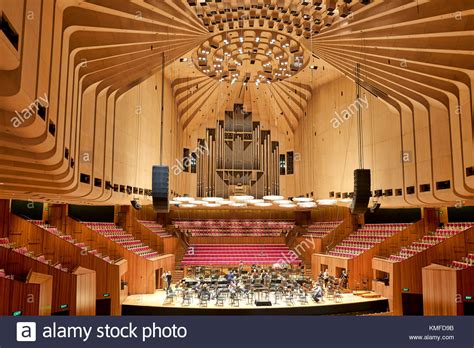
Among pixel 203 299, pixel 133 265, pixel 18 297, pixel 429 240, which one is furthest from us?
pixel 133 265

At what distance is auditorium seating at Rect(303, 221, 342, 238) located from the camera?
14592 mm

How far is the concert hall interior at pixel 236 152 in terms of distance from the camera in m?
5.80

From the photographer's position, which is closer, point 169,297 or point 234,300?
point 234,300

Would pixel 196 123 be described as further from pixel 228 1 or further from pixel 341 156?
pixel 228 1

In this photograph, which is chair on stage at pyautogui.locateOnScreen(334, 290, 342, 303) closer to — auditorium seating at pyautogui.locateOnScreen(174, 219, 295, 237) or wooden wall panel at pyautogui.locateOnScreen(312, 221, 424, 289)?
wooden wall panel at pyautogui.locateOnScreen(312, 221, 424, 289)

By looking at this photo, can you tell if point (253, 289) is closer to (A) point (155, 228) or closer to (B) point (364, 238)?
(B) point (364, 238)

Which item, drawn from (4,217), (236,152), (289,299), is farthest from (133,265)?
(236,152)

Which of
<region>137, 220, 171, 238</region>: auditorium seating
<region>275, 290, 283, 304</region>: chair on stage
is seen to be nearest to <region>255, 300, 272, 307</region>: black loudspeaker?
<region>275, 290, 283, 304</region>: chair on stage

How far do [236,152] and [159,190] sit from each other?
947 centimetres

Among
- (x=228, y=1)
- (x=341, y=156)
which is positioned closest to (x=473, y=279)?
(x=341, y=156)

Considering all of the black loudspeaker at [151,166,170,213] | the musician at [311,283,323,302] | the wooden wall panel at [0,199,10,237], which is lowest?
the musician at [311,283,323,302]

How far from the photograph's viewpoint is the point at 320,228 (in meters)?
15.6

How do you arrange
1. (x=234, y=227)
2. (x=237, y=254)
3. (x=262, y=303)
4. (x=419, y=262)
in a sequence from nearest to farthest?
(x=262, y=303) < (x=419, y=262) < (x=237, y=254) < (x=234, y=227)

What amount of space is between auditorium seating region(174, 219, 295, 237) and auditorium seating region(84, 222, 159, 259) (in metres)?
2.92
